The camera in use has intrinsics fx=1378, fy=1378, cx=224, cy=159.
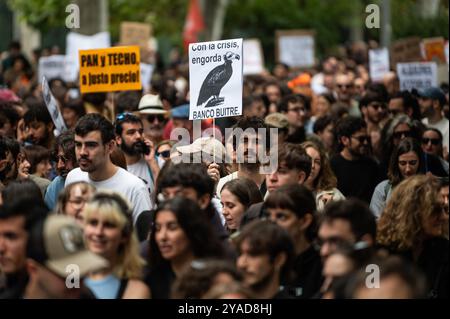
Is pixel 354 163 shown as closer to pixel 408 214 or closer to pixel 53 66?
pixel 408 214

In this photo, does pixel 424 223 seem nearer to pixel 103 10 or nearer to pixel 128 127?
pixel 128 127

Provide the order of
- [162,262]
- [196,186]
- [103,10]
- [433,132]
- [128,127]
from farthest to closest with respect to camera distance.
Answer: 1. [103,10]
2. [433,132]
3. [128,127]
4. [196,186]
5. [162,262]

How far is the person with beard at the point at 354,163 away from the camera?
41.8ft

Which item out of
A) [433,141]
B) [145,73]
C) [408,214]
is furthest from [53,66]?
[408,214]

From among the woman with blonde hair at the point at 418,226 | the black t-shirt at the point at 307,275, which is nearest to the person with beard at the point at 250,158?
the woman with blonde hair at the point at 418,226

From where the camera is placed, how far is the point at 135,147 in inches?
489

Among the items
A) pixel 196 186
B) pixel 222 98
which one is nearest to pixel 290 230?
pixel 196 186

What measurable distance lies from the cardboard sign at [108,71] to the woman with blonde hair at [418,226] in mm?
5747

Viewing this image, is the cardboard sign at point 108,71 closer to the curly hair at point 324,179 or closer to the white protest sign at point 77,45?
the curly hair at point 324,179

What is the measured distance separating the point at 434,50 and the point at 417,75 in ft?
6.01

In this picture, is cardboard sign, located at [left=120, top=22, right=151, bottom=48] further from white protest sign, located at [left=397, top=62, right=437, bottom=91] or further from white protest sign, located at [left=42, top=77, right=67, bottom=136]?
white protest sign, located at [left=42, top=77, right=67, bottom=136]

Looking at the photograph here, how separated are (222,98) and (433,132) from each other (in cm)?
261
